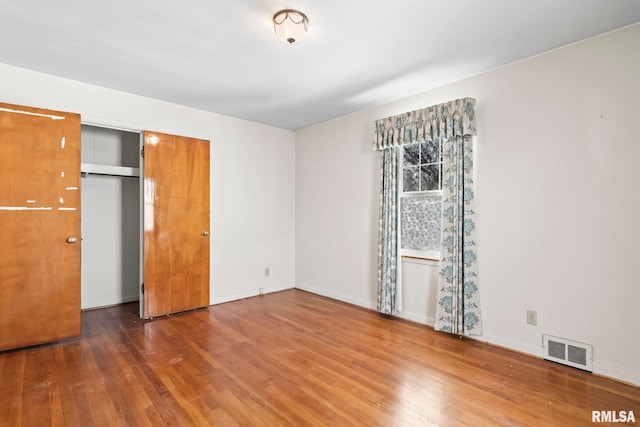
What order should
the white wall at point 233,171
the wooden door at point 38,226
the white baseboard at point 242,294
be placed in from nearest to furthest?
the wooden door at point 38,226
the white wall at point 233,171
the white baseboard at point 242,294

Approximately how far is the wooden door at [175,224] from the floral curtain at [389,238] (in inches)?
91.4

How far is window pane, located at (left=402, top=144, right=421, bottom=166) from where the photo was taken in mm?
3896

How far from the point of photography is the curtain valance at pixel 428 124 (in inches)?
126

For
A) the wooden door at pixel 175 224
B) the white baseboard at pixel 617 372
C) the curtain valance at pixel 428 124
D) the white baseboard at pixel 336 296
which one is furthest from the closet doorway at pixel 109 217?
the white baseboard at pixel 617 372

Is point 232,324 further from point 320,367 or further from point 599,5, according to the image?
point 599,5

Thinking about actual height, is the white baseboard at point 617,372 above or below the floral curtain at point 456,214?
below

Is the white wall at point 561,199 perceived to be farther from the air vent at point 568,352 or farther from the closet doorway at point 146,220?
the closet doorway at point 146,220

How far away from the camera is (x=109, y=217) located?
438 cm

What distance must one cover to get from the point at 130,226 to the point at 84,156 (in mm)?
1067

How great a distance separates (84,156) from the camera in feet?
13.7

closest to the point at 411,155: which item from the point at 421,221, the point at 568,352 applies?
the point at 421,221

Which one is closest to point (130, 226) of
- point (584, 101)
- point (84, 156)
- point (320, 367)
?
point (84, 156)

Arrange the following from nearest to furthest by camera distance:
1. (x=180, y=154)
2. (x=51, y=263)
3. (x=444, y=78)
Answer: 1. (x=51, y=263)
2. (x=444, y=78)
3. (x=180, y=154)

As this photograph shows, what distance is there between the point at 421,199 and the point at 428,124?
870 millimetres
